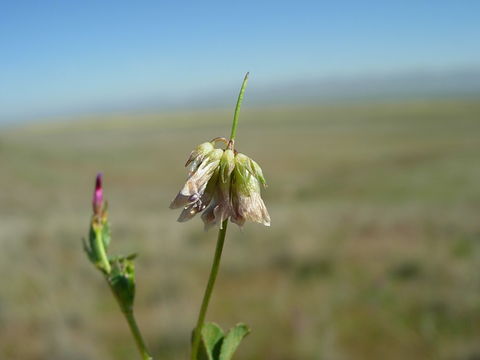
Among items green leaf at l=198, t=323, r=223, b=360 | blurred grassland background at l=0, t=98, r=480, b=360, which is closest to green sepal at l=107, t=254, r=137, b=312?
green leaf at l=198, t=323, r=223, b=360

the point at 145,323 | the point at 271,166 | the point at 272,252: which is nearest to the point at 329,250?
the point at 272,252

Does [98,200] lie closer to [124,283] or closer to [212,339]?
[124,283]

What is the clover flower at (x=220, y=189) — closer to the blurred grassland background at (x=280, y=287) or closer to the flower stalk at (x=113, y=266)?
the flower stalk at (x=113, y=266)

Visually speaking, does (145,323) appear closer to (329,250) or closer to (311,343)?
(311,343)

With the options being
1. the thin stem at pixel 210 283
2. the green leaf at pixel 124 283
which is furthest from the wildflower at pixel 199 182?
the green leaf at pixel 124 283

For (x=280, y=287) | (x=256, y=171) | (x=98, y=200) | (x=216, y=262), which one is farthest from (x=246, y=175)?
(x=280, y=287)
